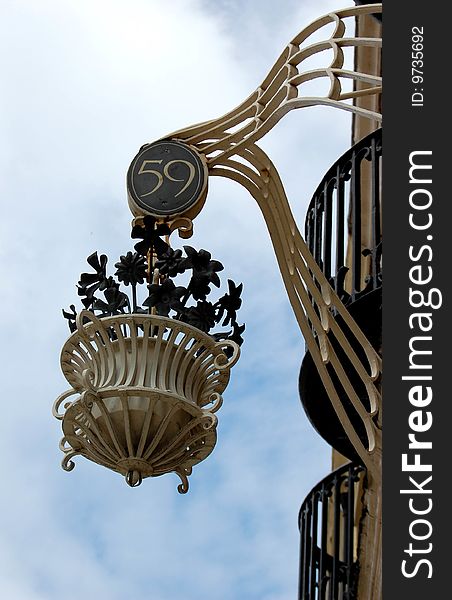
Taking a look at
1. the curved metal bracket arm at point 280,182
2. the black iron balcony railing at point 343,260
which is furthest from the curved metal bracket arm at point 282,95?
the black iron balcony railing at point 343,260

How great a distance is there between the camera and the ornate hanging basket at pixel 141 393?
674 centimetres

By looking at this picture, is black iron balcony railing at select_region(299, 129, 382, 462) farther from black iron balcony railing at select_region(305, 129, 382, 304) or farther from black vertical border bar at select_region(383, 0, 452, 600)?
black vertical border bar at select_region(383, 0, 452, 600)

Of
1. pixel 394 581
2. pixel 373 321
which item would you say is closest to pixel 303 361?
pixel 373 321

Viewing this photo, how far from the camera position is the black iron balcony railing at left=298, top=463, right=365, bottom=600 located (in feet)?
33.2

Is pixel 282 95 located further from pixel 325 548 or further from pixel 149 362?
pixel 325 548

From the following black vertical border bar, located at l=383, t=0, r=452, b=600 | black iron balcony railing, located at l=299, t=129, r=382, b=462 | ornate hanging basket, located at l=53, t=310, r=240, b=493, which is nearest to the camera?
black vertical border bar, located at l=383, t=0, r=452, b=600

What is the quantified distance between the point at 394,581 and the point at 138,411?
4.55 feet

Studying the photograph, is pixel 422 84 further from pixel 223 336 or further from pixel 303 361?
pixel 303 361

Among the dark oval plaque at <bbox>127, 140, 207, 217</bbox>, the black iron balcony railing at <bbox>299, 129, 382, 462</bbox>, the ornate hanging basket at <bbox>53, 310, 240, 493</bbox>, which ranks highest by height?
the black iron balcony railing at <bbox>299, 129, 382, 462</bbox>

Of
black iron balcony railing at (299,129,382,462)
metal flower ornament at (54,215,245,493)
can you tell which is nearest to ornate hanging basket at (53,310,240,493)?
metal flower ornament at (54,215,245,493)

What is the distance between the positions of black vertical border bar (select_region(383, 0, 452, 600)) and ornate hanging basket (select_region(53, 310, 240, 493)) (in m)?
0.96

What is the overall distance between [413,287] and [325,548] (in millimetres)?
4515

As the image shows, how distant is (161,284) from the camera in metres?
6.95

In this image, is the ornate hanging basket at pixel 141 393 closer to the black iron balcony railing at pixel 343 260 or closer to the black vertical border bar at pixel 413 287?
the black vertical border bar at pixel 413 287
